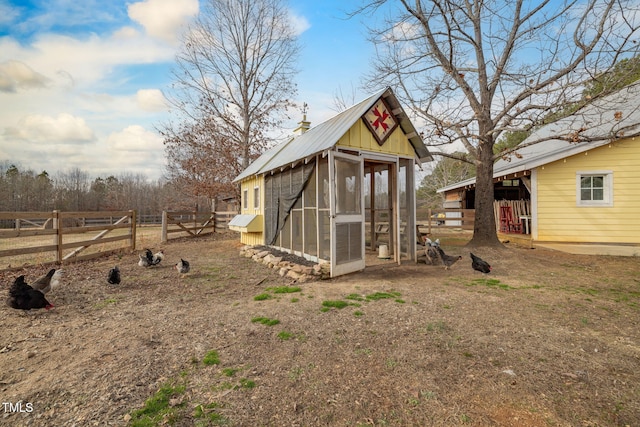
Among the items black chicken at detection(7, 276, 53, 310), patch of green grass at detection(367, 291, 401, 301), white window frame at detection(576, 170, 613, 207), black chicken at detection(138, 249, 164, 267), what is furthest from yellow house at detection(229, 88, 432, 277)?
white window frame at detection(576, 170, 613, 207)

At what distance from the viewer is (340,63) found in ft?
31.8

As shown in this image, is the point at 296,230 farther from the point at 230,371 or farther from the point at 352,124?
the point at 230,371

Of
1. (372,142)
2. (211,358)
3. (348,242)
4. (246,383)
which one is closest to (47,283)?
(211,358)

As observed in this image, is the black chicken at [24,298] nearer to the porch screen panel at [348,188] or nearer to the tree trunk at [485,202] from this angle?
the porch screen panel at [348,188]

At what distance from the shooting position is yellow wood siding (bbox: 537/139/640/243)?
984 cm

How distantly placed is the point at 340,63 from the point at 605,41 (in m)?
7.38

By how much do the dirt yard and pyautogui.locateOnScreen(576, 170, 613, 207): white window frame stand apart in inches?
236

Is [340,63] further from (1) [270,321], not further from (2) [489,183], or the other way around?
(1) [270,321]

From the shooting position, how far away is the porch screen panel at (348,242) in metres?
6.54

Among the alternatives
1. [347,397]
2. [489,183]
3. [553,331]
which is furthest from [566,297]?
[489,183]

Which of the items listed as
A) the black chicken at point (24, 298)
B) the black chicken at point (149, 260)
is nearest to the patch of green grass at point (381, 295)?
the black chicken at point (24, 298)

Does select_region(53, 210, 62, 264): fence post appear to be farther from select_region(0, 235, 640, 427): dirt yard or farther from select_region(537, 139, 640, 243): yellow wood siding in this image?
select_region(537, 139, 640, 243): yellow wood siding

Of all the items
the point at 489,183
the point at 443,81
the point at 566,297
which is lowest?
the point at 566,297

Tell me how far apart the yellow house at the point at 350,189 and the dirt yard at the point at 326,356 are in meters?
1.53
